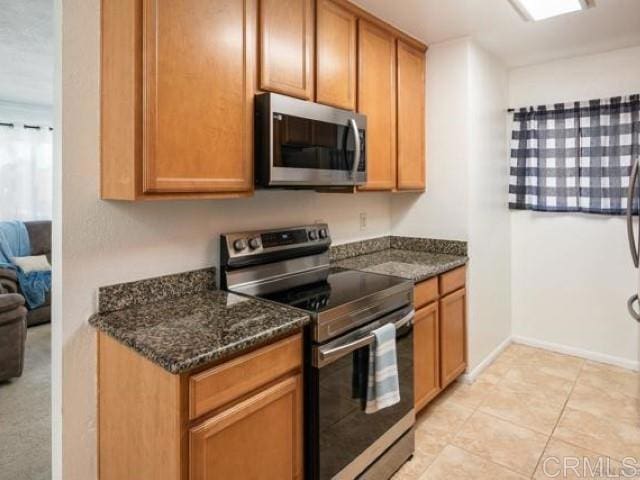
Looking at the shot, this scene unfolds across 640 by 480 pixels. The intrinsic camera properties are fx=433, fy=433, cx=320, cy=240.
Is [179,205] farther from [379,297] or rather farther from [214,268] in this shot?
[379,297]

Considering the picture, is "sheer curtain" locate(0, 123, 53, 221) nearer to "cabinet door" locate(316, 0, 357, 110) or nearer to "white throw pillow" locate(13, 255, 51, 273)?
"white throw pillow" locate(13, 255, 51, 273)

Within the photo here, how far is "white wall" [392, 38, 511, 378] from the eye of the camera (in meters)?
2.86

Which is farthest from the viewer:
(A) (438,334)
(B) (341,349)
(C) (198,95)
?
(A) (438,334)

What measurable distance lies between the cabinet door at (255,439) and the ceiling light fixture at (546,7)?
2.20 metres

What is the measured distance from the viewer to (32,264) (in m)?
4.51

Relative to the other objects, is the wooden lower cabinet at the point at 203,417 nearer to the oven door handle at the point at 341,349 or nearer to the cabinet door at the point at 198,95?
the oven door handle at the point at 341,349

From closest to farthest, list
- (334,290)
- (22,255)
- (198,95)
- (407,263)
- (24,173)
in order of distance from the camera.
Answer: (198,95) → (334,290) → (407,263) → (22,255) → (24,173)

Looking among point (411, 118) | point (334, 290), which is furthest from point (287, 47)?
point (411, 118)

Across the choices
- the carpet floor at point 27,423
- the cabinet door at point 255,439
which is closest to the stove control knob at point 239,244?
the cabinet door at point 255,439

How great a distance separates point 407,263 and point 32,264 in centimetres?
399

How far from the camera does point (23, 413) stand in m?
2.61

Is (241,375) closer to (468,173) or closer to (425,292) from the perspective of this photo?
(425,292)

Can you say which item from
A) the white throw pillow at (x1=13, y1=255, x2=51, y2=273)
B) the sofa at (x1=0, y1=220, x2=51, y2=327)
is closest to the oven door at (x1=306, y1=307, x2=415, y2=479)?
the sofa at (x1=0, y1=220, x2=51, y2=327)

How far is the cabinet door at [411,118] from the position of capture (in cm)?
273
